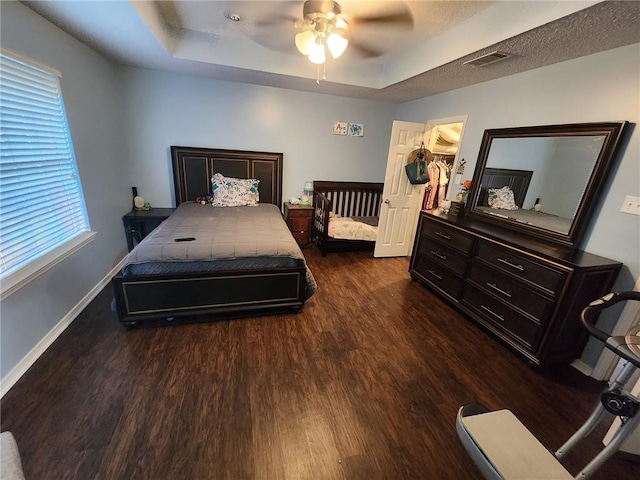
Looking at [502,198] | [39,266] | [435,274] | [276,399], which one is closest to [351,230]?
[435,274]

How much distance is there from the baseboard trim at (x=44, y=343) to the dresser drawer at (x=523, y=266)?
11.4 feet

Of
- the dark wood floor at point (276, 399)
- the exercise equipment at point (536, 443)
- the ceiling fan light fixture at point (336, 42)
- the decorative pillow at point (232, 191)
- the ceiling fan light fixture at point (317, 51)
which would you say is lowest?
the dark wood floor at point (276, 399)

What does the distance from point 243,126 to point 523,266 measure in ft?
12.0

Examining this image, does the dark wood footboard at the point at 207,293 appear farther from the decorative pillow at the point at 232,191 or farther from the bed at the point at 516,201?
the bed at the point at 516,201

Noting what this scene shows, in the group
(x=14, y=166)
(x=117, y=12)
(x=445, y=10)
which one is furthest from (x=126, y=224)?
(x=445, y=10)

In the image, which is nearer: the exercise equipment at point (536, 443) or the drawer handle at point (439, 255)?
the exercise equipment at point (536, 443)

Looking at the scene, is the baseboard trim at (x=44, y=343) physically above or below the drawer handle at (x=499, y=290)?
below

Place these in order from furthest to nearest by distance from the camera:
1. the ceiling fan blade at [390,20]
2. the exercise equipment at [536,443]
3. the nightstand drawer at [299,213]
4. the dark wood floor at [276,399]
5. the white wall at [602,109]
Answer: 1. the nightstand drawer at [299,213]
2. the ceiling fan blade at [390,20]
3. the white wall at [602,109]
4. the dark wood floor at [276,399]
5. the exercise equipment at [536,443]

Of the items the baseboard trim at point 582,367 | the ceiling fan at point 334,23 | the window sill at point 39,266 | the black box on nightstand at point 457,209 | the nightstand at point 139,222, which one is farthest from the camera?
the nightstand at point 139,222

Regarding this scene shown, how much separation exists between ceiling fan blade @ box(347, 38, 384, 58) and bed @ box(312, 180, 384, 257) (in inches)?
68.0

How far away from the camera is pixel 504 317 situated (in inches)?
88.4

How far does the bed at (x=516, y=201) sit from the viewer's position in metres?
2.26

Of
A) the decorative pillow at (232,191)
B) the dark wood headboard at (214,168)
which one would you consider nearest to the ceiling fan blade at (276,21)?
the dark wood headboard at (214,168)

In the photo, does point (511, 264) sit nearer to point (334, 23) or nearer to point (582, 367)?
point (582, 367)
